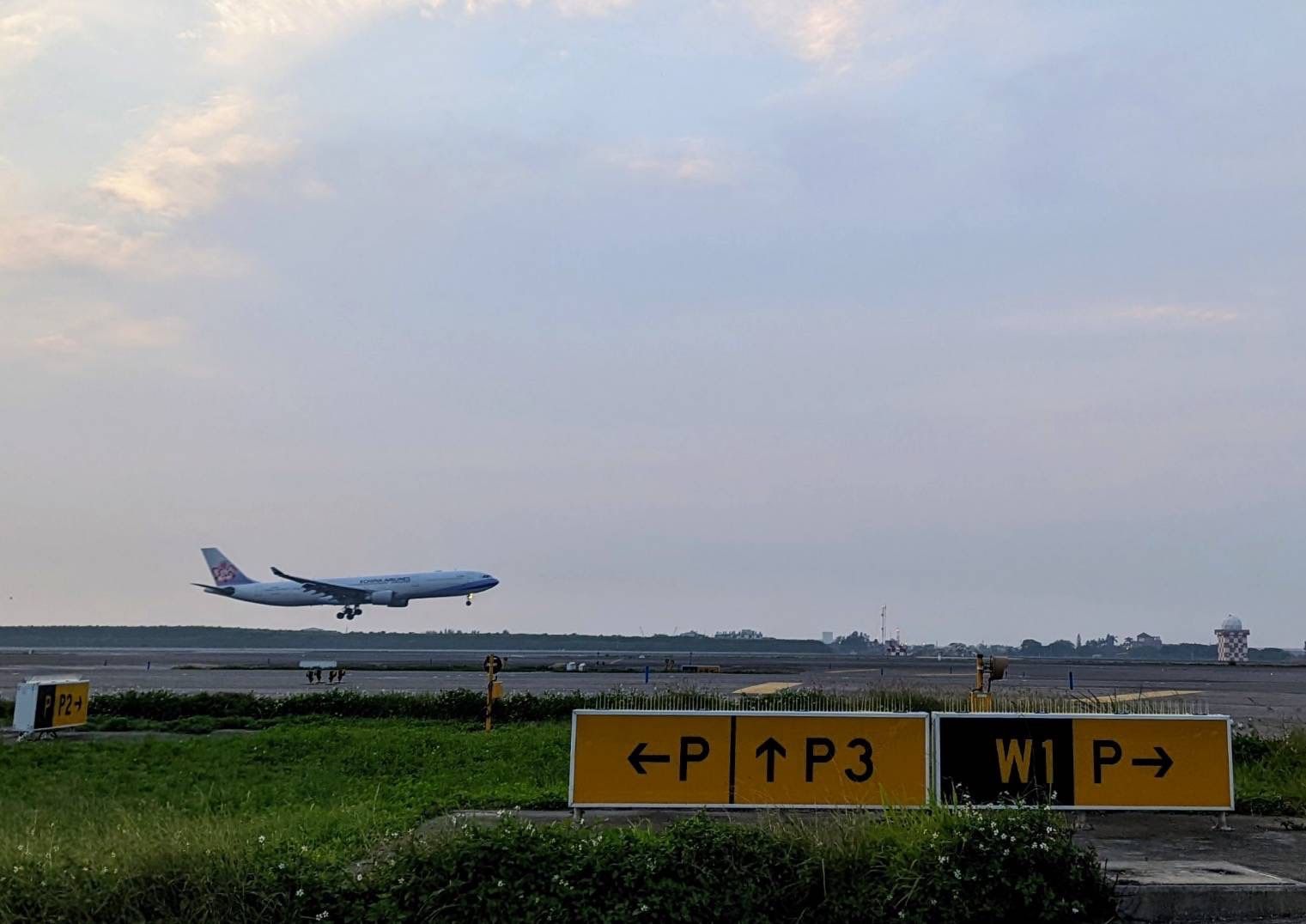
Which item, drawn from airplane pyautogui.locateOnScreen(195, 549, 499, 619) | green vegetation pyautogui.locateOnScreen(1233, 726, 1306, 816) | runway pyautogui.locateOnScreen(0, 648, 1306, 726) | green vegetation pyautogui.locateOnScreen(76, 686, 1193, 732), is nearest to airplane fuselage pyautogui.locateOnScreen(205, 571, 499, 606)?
airplane pyautogui.locateOnScreen(195, 549, 499, 619)

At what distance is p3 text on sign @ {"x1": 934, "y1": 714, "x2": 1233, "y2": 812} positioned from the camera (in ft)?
37.3

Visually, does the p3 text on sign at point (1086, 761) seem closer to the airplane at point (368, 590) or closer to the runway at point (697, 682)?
the runway at point (697, 682)

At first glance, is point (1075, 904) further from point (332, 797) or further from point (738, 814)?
point (332, 797)

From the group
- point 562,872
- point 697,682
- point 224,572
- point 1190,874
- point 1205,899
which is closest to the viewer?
point 562,872

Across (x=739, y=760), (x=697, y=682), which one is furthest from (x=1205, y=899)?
(x=697, y=682)

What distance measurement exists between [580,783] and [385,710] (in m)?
15.3

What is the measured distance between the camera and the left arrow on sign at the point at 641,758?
11.1 metres

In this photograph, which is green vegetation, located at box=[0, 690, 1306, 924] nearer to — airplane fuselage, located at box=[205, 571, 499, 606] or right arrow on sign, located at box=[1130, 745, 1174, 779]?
right arrow on sign, located at box=[1130, 745, 1174, 779]

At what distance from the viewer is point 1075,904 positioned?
7.20m

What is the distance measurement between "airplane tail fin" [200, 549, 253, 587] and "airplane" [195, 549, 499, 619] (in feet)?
21.2

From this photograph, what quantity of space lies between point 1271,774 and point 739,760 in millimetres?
8831

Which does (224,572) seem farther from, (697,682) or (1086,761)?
(1086,761)

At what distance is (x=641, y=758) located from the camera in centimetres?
1108

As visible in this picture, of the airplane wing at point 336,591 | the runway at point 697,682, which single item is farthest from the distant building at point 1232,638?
the airplane wing at point 336,591
